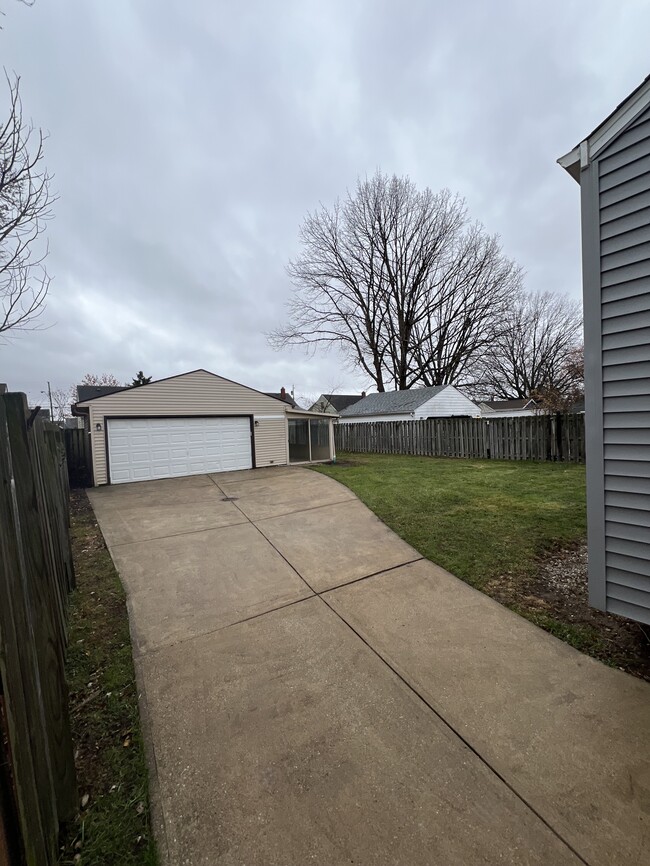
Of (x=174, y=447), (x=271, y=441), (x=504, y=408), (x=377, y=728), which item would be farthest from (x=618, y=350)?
(x=504, y=408)

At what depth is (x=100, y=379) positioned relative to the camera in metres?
39.1

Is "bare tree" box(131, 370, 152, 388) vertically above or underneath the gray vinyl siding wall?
above

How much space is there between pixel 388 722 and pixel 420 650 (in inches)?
27.0

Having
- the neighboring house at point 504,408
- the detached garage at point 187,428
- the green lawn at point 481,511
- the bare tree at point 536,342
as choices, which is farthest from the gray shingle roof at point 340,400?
the green lawn at point 481,511

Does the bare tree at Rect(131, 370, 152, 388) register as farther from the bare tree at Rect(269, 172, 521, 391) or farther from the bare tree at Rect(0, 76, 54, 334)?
the bare tree at Rect(0, 76, 54, 334)

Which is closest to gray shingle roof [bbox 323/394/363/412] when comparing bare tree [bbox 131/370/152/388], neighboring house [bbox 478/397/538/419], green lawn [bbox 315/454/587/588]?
neighboring house [bbox 478/397/538/419]

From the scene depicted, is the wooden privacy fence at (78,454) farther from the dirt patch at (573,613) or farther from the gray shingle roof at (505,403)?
the gray shingle roof at (505,403)

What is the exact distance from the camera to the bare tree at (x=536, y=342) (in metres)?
26.8

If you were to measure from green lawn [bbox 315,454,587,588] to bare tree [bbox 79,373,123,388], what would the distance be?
37455 millimetres

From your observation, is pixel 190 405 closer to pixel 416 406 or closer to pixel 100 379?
pixel 416 406

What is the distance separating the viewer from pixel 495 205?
18312mm

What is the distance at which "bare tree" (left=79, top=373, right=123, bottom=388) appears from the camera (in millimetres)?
37719

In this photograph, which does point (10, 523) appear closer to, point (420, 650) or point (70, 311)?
point (420, 650)

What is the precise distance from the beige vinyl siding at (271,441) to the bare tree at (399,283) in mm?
13785
